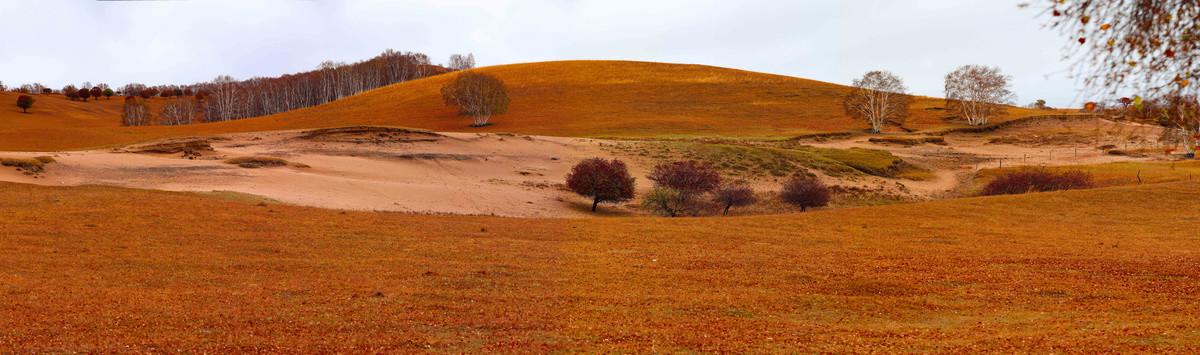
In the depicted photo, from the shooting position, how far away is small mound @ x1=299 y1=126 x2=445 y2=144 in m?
53.5

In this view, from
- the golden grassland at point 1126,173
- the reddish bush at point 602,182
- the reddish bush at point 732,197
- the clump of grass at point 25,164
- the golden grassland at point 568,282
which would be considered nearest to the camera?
the golden grassland at point 568,282

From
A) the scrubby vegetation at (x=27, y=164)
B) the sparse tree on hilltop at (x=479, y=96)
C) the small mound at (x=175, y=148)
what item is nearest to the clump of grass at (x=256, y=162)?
the small mound at (x=175, y=148)

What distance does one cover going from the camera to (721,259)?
54.3ft

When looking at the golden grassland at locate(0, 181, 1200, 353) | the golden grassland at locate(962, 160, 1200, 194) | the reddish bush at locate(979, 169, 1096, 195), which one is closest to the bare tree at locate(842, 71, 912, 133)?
the golden grassland at locate(962, 160, 1200, 194)

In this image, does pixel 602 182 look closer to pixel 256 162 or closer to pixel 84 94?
pixel 256 162

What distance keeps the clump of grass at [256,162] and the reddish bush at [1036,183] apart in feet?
140

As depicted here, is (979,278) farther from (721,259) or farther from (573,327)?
(573,327)

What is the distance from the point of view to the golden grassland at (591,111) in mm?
73562

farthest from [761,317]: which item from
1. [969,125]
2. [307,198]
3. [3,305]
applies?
[969,125]

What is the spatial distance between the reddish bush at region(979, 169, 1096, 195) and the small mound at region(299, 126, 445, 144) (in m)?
39.8

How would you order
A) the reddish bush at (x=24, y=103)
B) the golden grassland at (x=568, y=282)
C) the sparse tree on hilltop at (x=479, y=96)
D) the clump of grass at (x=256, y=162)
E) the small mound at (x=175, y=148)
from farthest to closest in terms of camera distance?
the reddish bush at (x=24, y=103) < the sparse tree on hilltop at (x=479, y=96) < the small mound at (x=175, y=148) < the clump of grass at (x=256, y=162) < the golden grassland at (x=568, y=282)

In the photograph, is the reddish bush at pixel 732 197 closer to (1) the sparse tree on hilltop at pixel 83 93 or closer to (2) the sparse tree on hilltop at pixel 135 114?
(2) the sparse tree on hilltop at pixel 135 114

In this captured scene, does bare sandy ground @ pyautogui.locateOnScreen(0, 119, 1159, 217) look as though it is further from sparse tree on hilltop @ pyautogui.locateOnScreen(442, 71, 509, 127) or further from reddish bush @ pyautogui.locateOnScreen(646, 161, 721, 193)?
sparse tree on hilltop @ pyautogui.locateOnScreen(442, 71, 509, 127)

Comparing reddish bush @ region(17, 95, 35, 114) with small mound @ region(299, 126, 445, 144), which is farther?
reddish bush @ region(17, 95, 35, 114)
